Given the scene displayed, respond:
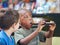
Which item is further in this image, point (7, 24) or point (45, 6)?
point (45, 6)

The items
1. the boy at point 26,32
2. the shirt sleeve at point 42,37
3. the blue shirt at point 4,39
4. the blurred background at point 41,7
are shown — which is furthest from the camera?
the blurred background at point 41,7

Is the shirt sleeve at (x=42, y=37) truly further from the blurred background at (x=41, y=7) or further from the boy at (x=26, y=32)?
the blurred background at (x=41, y=7)

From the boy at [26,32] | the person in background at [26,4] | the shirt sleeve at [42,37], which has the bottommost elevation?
the shirt sleeve at [42,37]

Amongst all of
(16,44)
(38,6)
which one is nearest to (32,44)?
(16,44)

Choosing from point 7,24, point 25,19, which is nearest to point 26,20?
point 25,19

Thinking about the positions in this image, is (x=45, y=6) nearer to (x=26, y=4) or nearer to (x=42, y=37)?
(x=26, y=4)

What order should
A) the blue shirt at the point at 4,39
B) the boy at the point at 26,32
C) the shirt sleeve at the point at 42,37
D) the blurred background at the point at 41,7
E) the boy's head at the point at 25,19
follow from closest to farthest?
the blue shirt at the point at 4,39 < the boy at the point at 26,32 < the boy's head at the point at 25,19 < the shirt sleeve at the point at 42,37 < the blurred background at the point at 41,7

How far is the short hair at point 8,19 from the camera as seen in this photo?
158cm

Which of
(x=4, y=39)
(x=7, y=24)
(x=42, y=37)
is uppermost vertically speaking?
(x=7, y=24)

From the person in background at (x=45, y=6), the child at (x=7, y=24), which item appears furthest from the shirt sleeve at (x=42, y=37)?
the person in background at (x=45, y=6)

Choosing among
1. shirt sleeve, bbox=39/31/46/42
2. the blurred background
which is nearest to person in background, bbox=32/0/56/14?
the blurred background

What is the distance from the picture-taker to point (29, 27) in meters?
2.06

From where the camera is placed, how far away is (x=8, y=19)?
1.59 metres

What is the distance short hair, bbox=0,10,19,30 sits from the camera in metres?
1.58
